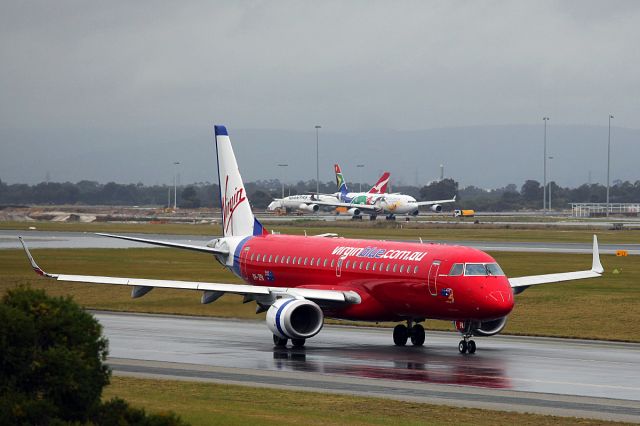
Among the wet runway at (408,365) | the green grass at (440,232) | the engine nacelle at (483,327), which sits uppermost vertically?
the green grass at (440,232)

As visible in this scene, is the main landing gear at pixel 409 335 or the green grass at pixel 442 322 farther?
the green grass at pixel 442 322

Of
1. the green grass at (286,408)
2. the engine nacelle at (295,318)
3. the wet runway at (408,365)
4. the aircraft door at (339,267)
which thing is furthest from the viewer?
the aircraft door at (339,267)

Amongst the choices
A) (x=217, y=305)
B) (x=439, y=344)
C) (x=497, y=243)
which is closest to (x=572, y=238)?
(x=497, y=243)

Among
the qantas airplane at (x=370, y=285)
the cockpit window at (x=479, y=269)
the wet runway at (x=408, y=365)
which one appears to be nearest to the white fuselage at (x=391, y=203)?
the wet runway at (x=408, y=365)

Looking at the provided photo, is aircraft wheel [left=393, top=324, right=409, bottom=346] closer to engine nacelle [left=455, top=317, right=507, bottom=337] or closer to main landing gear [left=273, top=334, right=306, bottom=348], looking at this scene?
engine nacelle [left=455, top=317, right=507, bottom=337]

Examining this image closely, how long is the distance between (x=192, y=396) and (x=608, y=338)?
65.0 feet

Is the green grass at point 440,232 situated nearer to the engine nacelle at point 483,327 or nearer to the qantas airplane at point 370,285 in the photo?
the qantas airplane at point 370,285

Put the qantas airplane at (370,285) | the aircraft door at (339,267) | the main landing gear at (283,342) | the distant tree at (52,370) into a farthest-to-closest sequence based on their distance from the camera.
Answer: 1. the aircraft door at (339,267)
2. the main landing gear at (283,342)
3. the qantas airplane at (370,285)
4. the distant tree at (52,370)

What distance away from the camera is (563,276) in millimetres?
42719

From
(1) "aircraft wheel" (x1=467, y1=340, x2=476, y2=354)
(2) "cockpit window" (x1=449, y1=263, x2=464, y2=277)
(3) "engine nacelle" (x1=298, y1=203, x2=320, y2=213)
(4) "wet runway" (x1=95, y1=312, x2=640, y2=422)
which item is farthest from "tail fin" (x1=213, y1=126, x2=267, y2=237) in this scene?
(3) "engine nacelle" (x1=298, y1=203, x2=320, y2=213)

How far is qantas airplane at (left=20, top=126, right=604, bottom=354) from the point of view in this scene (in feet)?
121

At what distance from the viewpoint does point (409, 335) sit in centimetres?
4034

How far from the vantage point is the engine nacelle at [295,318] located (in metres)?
37.7

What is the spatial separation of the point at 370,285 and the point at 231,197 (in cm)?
1087
